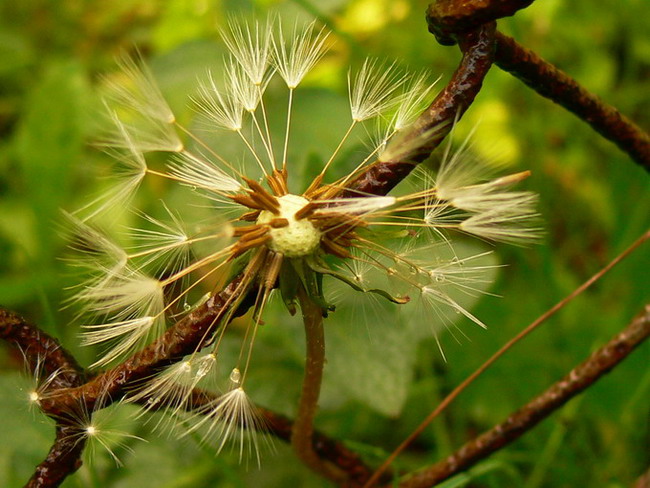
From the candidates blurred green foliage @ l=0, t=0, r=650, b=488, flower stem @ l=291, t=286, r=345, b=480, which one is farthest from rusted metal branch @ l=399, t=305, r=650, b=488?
flower stem @ l=291, t=286, r=345, b=480

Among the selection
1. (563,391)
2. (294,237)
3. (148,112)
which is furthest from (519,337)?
(148,112)

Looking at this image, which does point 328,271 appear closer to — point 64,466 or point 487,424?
point 64,466

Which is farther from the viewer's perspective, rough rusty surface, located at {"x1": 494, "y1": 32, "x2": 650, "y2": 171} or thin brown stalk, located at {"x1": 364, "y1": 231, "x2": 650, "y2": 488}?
thin brown stalk, located at {"x1": 364, "y1": 231, "x2": 650, "y2": 488}

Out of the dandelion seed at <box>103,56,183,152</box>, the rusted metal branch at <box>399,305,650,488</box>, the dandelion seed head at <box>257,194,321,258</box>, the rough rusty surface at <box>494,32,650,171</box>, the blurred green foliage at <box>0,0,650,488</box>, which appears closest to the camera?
the dandelion seed head at <box>257,194,321,258</box>

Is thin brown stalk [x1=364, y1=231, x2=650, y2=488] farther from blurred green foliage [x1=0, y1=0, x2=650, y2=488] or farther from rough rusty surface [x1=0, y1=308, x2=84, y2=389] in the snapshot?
rough rusty surface [x1=0, y1=308, x2=84, y2=389]

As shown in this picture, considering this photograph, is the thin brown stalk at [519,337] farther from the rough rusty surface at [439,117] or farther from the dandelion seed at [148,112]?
the dandelion seed at [148,112]

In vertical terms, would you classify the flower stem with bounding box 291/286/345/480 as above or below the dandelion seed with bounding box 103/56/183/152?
below

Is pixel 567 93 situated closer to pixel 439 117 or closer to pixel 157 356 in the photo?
pixel 439 117

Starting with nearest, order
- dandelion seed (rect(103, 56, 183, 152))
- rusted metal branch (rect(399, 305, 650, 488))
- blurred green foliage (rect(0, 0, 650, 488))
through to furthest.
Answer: dandelion seed (rect(103, 56, 183, 152)), rusted metal branch (rect(399, 305, 650, 488)), blurred green foliage (rect(0, 0, 650, 488))

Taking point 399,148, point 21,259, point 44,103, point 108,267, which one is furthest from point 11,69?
point 399,148
